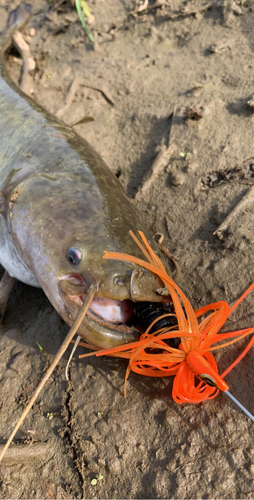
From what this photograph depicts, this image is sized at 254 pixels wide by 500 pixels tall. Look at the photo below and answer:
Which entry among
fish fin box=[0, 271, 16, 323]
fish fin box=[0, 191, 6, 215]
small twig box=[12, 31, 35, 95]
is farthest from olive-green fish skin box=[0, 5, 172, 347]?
small twig box=[12, 31, 35, 95]

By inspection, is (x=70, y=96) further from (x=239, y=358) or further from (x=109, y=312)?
(x=239, y=358)

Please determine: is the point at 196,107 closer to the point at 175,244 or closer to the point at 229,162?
the point at 229,162

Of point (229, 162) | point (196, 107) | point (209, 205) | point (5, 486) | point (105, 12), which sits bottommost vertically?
point (5, 486)

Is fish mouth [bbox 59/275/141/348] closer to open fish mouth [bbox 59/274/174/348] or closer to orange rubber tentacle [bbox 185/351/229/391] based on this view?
open fish mouth [bbox 59/274/174/348]

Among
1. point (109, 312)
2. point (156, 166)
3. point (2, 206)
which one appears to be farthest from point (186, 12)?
point (109, 312)

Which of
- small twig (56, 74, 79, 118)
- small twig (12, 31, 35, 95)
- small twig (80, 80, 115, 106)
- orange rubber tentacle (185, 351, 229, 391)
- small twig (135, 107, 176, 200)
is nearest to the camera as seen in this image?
orange rubber tentacle (185, 351, 229, 391)

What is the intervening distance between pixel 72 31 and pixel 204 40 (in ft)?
7.94

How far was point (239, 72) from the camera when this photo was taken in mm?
3973

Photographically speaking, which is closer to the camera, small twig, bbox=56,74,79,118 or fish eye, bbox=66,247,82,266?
fish eye, bbox=66,247,82,266

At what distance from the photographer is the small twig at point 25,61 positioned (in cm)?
524

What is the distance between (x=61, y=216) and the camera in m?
2.44

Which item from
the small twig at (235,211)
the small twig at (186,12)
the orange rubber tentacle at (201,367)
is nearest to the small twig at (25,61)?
the small twig at (186,12)

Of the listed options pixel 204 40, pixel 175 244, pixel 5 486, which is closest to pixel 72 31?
pixel 204 40

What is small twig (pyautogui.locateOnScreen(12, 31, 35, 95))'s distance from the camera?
206 inches
